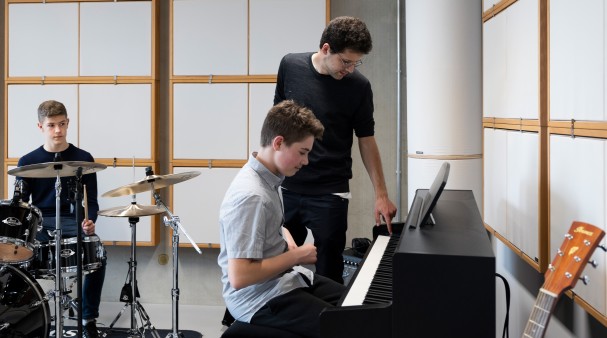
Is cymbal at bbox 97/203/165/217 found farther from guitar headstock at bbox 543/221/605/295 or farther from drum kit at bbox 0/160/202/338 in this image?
guitar headstock at bbox 543/221/605/295

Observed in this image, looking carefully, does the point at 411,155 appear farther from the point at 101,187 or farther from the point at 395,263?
the point at 395,263

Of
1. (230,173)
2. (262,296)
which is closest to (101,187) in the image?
(230,173)

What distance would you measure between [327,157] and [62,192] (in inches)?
74.9

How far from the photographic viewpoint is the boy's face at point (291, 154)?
7.72ft

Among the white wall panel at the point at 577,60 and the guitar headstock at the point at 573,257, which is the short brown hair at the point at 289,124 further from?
the guitar headstock at the point at 573,257

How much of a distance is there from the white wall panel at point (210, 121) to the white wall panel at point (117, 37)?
33 cm

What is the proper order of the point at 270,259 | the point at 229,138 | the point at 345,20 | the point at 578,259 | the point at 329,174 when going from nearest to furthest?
the point at 578,259, the point at 270,259, the point at 345,20, the point at 329,174, the point at 229,138

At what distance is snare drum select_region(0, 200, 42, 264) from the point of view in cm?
356

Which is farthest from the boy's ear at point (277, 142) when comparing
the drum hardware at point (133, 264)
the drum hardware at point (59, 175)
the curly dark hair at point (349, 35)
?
the drum hardware at point (133, 264)

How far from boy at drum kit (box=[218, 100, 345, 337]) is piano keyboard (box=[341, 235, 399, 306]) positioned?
0.53ft

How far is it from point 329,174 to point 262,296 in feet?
2.89

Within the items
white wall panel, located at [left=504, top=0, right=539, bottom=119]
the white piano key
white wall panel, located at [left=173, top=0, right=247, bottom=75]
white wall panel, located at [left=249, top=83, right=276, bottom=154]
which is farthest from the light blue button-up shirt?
white wall panel, located at [left=173, top=0, right=247, bottom=75]

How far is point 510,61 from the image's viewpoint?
9.96 ft

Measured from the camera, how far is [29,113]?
16.1 ft
